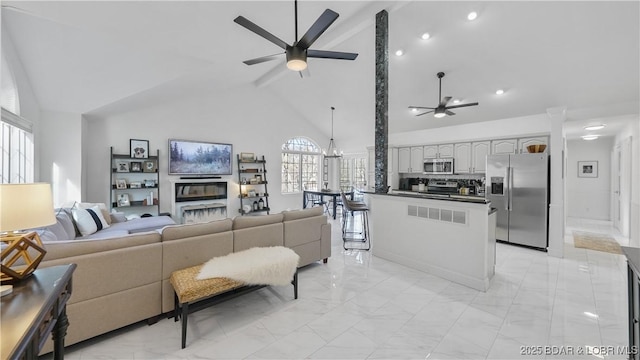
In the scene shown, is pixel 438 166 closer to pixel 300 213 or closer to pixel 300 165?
pixel 300 165

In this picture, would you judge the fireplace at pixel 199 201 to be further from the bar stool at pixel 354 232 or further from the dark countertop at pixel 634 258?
→ the dark countertop at pixel 634 258

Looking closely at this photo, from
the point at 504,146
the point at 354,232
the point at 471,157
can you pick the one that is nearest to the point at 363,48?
the point at 471,157

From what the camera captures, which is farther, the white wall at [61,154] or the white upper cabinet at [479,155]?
the white upper cabinet at [479,155]

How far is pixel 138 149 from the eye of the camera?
5445 millimetres

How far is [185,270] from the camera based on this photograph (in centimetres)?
231

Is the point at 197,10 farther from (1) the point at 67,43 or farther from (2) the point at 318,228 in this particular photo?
(2) the point at 318,228

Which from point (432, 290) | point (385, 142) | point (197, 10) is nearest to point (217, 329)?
point (432, 290)

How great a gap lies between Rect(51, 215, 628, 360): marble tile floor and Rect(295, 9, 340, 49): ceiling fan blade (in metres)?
2.69

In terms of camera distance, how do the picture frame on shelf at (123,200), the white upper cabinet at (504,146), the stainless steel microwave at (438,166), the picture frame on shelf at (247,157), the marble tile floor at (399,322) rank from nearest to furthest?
the marble tile floor at (399,322) → the white upper cabinet at (504,146) → the picture frame on shelf at (123,200) → the stainless steel microwave at (438,166) → the picture frame on shelf at (247,157)

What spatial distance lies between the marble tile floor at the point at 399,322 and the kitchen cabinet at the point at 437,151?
3334 mm

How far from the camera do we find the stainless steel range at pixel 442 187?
624 centimetres

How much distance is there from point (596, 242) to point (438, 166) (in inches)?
125

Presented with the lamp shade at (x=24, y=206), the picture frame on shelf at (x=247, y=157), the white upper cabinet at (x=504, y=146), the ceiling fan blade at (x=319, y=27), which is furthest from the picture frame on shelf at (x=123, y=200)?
the white upper cabinet at (x=504, y=146)

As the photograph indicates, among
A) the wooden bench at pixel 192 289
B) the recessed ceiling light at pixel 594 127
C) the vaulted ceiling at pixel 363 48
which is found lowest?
the wooden bench at pixel 192 289
